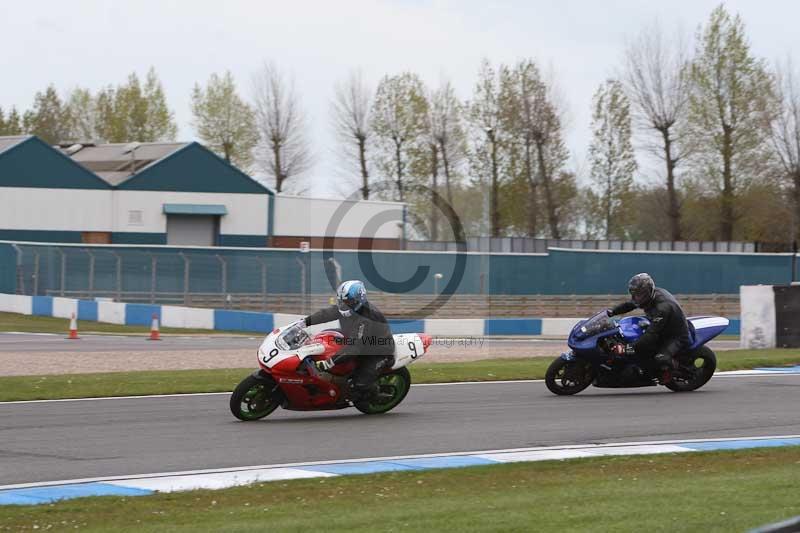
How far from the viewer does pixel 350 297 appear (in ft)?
41.4

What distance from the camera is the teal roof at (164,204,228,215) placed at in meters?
54.8

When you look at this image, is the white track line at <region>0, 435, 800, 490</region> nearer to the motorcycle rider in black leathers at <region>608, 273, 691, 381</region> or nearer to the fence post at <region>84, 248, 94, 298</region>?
the motorcycle rider in black leathers at <region>608, 273, 691, 381</region>

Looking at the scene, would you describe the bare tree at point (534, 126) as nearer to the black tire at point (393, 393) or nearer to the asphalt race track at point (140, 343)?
the asphalt race track at point (140, 343)

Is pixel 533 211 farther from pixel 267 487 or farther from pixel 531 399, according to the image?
pixel 267 487

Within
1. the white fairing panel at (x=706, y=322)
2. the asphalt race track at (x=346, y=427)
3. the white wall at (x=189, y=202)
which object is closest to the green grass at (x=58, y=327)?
the asphalt race track at (x=346, y=427)

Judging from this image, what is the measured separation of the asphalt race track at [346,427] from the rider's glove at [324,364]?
602 millimetres

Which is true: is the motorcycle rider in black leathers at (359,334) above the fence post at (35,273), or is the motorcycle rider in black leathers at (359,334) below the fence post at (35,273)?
below

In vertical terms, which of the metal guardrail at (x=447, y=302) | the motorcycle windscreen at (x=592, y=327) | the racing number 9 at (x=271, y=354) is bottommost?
the racing number 9 at (x=271, y=354)

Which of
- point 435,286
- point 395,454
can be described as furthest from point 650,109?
point 395,454

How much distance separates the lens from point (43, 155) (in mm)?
51531

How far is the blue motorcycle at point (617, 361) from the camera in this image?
1466 cm

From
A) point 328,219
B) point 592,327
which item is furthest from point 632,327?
point 328,219

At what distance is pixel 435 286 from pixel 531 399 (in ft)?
96.1

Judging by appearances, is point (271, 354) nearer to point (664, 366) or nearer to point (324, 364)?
point (324, 364)
